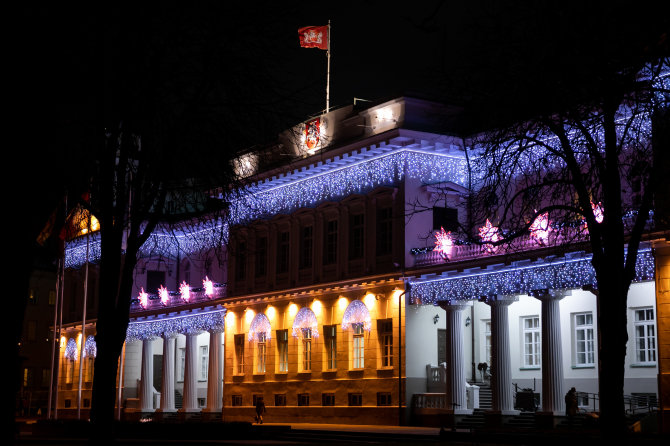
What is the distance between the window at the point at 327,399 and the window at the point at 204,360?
16.7 meters

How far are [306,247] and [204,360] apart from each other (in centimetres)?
1647

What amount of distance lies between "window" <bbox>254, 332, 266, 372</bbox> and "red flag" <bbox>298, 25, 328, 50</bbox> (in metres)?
14.5

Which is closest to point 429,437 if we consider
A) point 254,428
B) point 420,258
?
point 254,428

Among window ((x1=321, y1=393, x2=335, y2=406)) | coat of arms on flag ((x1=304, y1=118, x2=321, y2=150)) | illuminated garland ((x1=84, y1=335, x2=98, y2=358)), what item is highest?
coat of arms on flag ((x1=304, y1=118, x2=321, y2=150))

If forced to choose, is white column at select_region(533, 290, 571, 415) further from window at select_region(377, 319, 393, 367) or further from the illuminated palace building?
window at select_region(377, 319, 393, 367)

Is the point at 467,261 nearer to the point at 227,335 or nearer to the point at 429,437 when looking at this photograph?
the point at 429,437

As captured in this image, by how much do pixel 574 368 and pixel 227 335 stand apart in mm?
20750

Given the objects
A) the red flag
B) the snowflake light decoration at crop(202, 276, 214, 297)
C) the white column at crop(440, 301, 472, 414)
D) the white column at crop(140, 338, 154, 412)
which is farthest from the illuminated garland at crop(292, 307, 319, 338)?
the white column at crop(140, 338, 154, 412)

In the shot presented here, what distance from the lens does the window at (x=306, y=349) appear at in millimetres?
49594

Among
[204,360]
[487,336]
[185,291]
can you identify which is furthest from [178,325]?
[487,336]

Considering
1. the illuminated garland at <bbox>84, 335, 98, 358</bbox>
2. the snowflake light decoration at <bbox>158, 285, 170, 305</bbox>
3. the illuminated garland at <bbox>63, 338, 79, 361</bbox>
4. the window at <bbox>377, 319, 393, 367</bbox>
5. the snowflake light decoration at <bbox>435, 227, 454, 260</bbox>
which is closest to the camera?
the snowflake light decoration at <bbox>435, 227, 454, 260</bbox>

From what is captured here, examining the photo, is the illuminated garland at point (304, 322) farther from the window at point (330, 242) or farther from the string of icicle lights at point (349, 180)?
the string of icicle lights at point (349, 180)

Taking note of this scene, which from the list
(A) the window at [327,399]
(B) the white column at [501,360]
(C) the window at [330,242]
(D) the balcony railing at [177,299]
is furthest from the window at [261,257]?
(B) the white column at [501,360]

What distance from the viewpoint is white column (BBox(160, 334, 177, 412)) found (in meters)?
60.2
